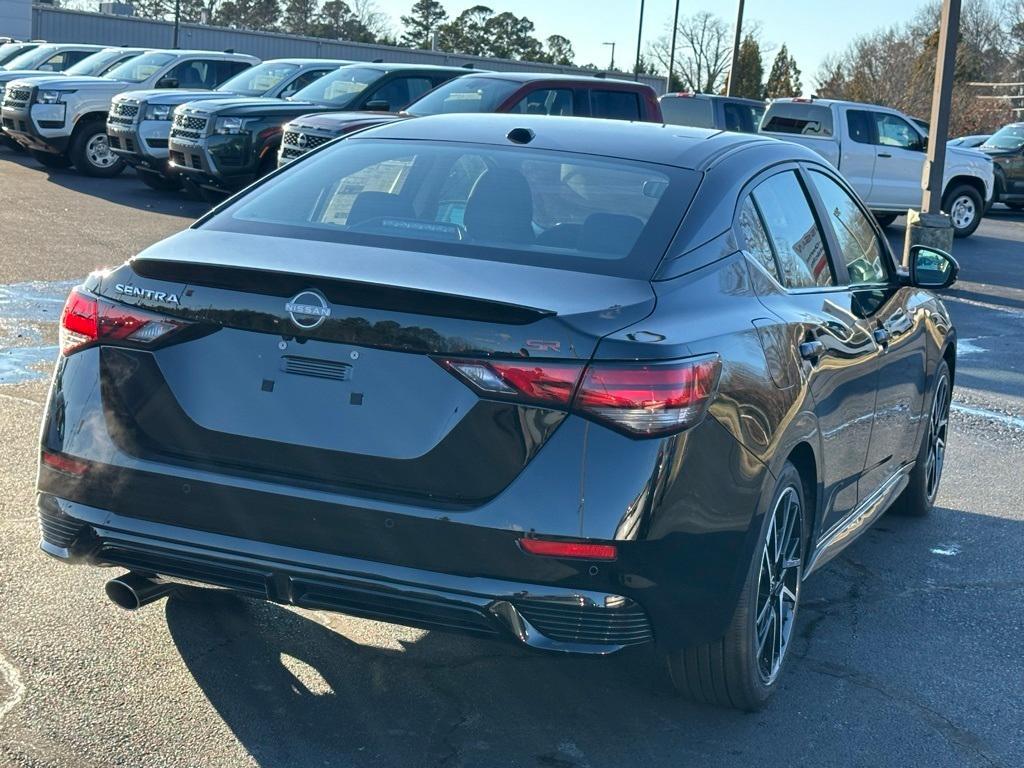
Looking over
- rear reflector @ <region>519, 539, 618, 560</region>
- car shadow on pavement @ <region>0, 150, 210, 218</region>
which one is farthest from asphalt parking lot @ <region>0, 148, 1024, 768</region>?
car shadow on pavement @ <region>0, 150, 210, 218</region>

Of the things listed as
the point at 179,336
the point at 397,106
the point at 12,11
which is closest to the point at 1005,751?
the point at 179,336

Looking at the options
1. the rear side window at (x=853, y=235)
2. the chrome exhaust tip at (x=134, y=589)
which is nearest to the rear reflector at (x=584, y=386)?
the chrome exhaust tip at (x=134, y=589)

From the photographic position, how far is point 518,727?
3.88 meters

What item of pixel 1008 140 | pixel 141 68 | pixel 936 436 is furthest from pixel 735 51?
pixel 936 436

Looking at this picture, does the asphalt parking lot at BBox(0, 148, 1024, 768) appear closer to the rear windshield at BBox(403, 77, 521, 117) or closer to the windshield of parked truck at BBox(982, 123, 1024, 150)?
the rear windshield at BBox(403, 77, 521, 117)

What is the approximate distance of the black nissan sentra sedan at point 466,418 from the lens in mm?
3350

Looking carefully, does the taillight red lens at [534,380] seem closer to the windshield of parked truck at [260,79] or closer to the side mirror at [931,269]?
the side mirror at [931,269]

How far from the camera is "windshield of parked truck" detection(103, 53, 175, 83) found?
2136 centimetres

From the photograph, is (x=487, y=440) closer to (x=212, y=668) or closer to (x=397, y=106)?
(x=212, y=668)

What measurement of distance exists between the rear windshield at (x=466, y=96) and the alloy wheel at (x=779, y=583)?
1111 centimetres

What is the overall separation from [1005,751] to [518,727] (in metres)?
1.42

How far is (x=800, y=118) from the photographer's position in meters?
21.2

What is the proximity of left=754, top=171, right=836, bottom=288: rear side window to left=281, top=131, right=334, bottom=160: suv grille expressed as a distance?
10632mm

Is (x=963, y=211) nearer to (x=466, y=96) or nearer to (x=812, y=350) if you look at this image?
(x=466, y=96)
